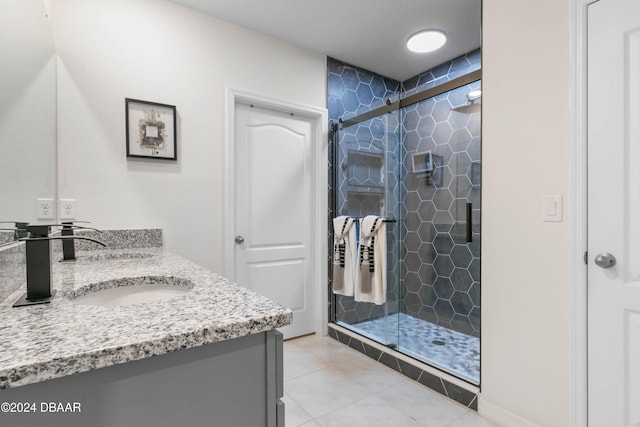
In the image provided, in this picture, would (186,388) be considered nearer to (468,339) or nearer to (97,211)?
(97,211)

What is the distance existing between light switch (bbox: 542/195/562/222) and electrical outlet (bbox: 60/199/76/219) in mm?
2410

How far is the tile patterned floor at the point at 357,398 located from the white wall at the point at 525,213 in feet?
0.84

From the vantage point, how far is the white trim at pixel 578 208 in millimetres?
1321

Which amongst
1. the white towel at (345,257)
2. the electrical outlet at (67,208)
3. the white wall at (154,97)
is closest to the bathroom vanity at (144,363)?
the electrical outlet at (67,208)

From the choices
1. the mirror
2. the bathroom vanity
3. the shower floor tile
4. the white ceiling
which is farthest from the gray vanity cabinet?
the white ceiling

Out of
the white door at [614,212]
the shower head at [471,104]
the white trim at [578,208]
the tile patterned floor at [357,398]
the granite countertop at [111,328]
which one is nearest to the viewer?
the granite countertop at [111,328]

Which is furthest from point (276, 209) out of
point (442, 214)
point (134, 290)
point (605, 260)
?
point (605, 260)

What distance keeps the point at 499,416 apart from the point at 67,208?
2.52m

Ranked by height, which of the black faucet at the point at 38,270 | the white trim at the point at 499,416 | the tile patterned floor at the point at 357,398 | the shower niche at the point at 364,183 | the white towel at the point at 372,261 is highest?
the shower niche at the point at 364,183

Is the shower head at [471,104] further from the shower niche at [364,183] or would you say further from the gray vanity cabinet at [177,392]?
the gray vanity cabinet at [177,392]

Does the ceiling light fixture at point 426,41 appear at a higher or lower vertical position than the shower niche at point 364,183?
higher

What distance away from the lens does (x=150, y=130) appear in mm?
2039

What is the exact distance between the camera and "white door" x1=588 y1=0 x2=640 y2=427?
1.22 m

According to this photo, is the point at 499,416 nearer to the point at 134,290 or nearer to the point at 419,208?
the point at 419,208
